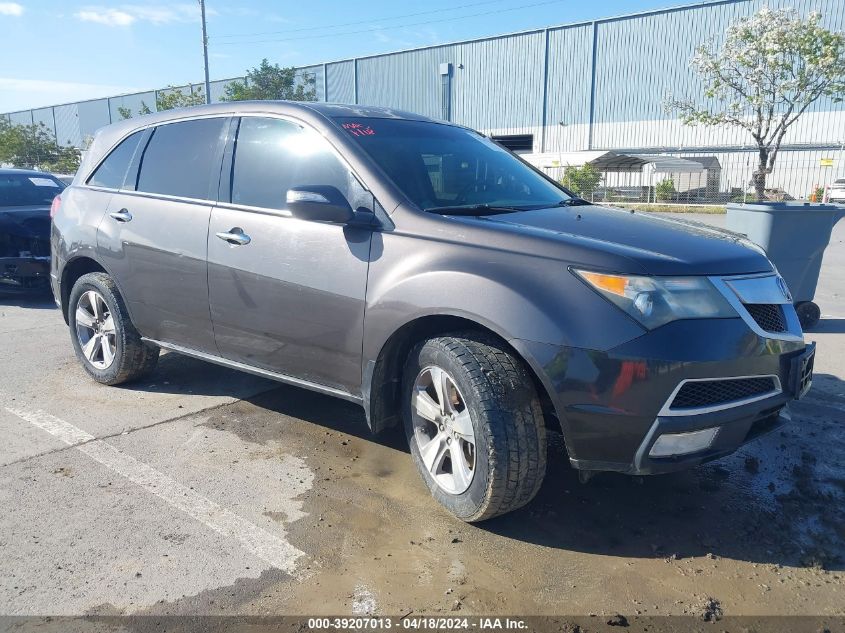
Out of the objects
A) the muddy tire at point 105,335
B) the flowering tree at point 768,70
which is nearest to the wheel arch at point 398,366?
the muddy tire at point 105,335

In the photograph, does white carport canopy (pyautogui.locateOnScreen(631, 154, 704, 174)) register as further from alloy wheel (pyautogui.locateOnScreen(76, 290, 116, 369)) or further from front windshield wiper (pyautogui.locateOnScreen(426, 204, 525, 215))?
front windshield wiper (pyautogui.locateOnScreen(426, 204, 525, 215))

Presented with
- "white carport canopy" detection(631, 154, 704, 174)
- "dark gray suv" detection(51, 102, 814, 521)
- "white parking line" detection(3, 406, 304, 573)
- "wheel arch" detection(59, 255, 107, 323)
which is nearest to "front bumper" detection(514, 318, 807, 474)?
"dark gray suv" detection(51, 102, 814, 521)

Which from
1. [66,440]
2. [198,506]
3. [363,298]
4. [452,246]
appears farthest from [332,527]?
[66,440]

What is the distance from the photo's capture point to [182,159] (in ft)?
14.1

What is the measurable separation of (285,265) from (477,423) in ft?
4.49

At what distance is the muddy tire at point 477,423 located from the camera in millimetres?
2773

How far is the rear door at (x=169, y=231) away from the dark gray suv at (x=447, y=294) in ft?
0.05

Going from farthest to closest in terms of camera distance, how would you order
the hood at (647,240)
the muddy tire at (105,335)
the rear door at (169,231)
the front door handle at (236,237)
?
the muddy tire at (105,335) → the rear door at (169,231) → the front door handle at (236,237) → the hood at (647,240)

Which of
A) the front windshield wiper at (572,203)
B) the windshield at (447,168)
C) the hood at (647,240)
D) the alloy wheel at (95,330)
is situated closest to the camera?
the hood at (647,240)

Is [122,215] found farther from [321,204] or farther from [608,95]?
[608,95]

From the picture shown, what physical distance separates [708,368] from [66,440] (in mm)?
3541

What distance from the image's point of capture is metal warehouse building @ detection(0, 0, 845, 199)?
30.8 m

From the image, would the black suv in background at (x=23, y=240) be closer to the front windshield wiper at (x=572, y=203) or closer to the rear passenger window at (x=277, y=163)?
the rear passenger window at (x=277, y=163)

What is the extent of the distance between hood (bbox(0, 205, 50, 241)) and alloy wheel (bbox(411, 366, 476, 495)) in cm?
685
